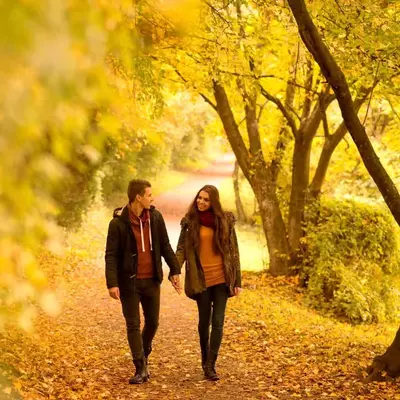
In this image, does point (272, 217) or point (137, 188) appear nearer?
point (137, 188)

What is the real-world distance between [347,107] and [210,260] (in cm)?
207

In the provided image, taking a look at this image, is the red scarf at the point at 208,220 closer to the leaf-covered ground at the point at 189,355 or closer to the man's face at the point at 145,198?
the man's face at the point at 145,198

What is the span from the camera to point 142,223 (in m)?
5.91

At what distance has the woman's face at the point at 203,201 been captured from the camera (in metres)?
6.06

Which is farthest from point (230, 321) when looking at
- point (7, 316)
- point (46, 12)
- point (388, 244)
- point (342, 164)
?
point (342, 164)

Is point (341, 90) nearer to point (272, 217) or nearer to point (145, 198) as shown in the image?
point (145, 198)

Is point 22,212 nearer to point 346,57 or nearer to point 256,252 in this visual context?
point 346,57

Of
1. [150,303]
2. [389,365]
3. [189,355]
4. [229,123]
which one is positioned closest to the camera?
[150,303]

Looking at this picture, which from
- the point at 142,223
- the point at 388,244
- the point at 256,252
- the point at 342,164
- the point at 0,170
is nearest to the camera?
the point at 0,170

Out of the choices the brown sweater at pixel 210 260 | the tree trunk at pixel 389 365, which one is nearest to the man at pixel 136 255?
the brown sweater at pixel 210 260

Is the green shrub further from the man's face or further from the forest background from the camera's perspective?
the man's face

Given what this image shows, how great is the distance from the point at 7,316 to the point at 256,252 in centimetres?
2050

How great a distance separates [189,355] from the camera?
25.6 ft

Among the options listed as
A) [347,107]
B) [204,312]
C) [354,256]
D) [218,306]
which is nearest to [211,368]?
[204,312]
